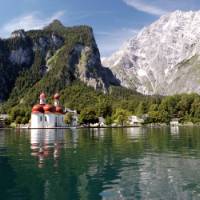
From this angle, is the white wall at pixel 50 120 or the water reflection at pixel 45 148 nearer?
the water reflection at pixel 45 148

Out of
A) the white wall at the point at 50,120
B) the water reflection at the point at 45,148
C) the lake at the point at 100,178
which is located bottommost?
the lake at the point at 100,178

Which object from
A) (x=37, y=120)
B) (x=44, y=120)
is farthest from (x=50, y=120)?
(x=37, y=120)

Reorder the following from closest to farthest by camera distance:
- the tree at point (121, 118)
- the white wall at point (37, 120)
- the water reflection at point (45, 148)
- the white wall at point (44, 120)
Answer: the water reflection at point (45, 148) → the white wall at point (37, 120) → the white wall at point (44, 120) → the tree at point (121, 118)

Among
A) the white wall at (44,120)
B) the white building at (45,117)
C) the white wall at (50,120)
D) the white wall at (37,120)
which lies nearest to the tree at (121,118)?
the white building at (45,117)

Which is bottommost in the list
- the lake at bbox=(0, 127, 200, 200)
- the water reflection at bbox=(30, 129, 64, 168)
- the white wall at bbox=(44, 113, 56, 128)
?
the lake at bbox=(0, 127, 200, 200)

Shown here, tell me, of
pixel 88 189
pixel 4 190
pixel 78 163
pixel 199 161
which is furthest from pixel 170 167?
pixel 4 190

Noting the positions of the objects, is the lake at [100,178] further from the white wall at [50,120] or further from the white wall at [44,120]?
the white wall at [50,120]

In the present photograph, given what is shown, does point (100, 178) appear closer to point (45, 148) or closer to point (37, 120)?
point (45, 148)

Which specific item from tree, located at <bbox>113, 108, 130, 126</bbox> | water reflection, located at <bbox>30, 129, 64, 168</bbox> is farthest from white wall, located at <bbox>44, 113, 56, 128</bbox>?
water reflection, located at <bbox>30, 129, 64, 168</bbox>

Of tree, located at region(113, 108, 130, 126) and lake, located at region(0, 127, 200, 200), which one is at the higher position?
tree, located at region(113, 108, 130, 126)

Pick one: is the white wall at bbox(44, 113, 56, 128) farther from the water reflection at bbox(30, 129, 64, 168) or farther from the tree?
the water reflection at bbox(30, 129, 64, 168)

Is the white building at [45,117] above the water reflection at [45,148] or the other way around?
above

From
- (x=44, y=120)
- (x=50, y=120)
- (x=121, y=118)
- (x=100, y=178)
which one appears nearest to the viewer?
(x=100, y=178)

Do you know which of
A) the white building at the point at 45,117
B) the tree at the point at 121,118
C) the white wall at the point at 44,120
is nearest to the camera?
the white wall at the point at 44,120
